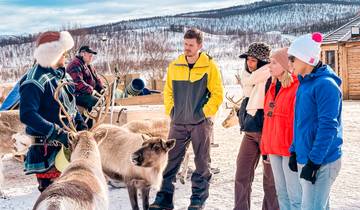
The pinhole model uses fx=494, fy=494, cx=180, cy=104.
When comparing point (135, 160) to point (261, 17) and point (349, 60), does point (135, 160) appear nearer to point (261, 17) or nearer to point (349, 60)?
point (349, 60)

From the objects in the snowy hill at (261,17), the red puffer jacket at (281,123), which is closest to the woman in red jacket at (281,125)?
the red puffer jacket at (281,123)

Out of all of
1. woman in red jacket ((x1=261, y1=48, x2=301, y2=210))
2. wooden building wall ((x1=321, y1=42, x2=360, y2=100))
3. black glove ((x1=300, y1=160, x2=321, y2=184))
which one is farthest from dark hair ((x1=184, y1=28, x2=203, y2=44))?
wooden building wall ((x1=321, y1=42, x2=360, y2=100))

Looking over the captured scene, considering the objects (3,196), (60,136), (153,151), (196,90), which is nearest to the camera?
(60,136)

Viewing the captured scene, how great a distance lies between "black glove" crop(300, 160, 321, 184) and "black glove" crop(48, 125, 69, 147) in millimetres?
1809

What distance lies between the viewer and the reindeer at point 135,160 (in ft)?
16.7

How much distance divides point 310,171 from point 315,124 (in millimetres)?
315

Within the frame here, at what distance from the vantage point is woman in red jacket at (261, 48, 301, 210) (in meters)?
3.87

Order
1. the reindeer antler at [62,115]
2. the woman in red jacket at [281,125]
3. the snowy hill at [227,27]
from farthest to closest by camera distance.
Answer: the snowy hill at [227,27] → the woman in red jacket at [281,125] → the reindeer antler at [62,115]

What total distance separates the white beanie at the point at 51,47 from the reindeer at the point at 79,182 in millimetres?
269

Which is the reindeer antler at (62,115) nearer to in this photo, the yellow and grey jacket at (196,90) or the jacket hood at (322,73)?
the yellow and grey jacket at (196,90)

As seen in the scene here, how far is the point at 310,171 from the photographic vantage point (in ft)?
10.4

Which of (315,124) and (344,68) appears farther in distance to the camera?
(344,68)

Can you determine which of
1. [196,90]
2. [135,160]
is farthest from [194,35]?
[135,160]

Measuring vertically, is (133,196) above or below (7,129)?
below
